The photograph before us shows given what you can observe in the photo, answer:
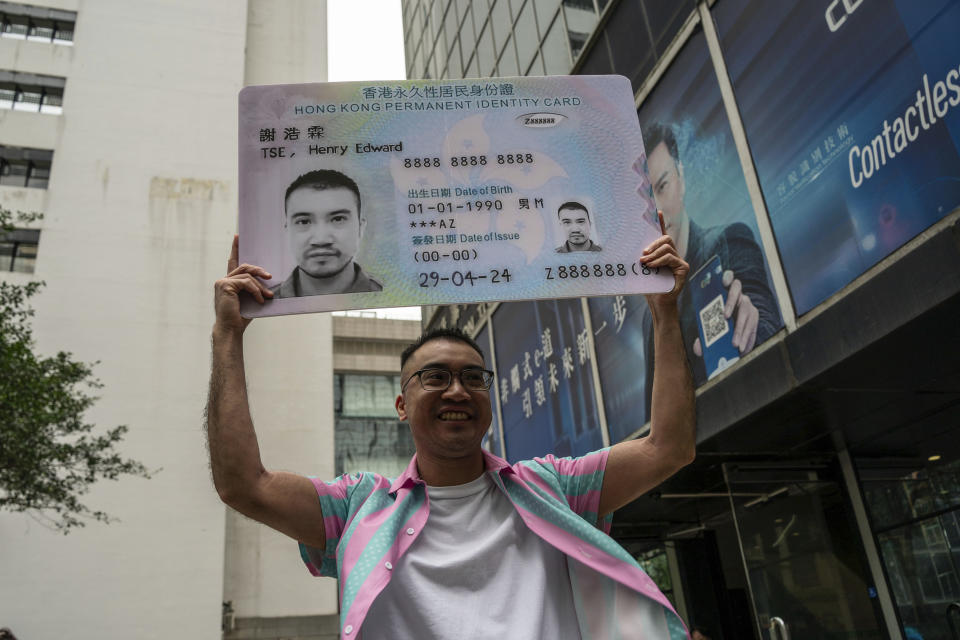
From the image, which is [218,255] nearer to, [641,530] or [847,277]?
[641,530]

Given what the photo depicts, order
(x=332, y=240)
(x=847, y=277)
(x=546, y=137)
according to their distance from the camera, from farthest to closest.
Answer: (x=847, y=277)
(x=546, y=137)
(x=332, y=240)

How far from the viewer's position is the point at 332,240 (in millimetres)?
2463

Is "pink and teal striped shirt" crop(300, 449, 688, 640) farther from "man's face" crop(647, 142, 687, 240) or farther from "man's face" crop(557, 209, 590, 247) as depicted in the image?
"man's face" crop(647, 142, 687, 240)

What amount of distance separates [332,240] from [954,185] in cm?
521

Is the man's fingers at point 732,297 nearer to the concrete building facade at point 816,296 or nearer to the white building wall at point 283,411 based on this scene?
the concrete building facade at point 816,296

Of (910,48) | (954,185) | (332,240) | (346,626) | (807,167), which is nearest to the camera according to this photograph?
(346,626)

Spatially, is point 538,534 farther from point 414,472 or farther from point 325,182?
point 325,182

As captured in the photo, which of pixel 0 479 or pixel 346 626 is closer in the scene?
pixel 346 626

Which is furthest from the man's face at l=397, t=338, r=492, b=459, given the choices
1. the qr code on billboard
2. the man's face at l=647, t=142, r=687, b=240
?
the man's face at l=647, t=142, r=687, b=240

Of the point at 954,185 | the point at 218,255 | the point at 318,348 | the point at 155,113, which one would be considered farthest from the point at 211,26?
A: the point at 954,185

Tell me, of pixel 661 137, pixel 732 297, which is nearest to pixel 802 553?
pixel 732 297

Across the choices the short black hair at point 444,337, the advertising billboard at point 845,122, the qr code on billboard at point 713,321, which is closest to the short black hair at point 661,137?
the advertising billboard at point 845,122

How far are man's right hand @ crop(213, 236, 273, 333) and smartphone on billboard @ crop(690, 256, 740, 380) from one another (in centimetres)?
683

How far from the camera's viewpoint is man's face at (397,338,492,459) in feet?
7.14
